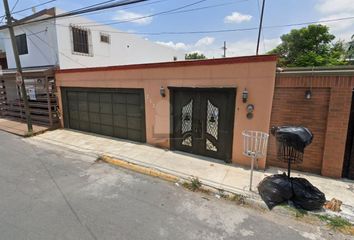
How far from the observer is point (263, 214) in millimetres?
3980

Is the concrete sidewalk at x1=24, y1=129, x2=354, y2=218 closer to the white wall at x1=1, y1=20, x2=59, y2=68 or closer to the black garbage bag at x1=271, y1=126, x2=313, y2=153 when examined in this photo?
the black garbage bag at x1=271, y1=126, x2=313, y2=153

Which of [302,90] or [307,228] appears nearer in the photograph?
[307,228]

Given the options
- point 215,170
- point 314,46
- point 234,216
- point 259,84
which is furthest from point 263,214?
point 314,46

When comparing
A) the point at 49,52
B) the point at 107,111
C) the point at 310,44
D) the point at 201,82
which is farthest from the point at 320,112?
the point at 310,44

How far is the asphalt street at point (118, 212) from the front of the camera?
3363mm

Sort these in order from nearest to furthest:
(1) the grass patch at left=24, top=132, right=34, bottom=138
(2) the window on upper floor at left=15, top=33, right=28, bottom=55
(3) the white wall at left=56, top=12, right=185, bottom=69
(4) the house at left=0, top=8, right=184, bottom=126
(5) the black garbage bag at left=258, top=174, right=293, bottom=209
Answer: (5) the black garbage bag at left=258, top=174, right=293, bottom=209, (1) the grass patch at left=24, top=132, right=34, bottom=138, (4) the house at left=0, top=8, right=184, bottom=126, (3) the white wall at left=56, top=12, right=185, bottom=69, (2) the window on upper floor at left=15, top=33, right=28, bottom=55

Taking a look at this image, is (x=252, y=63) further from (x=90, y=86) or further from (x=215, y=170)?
(x=90, y=86)

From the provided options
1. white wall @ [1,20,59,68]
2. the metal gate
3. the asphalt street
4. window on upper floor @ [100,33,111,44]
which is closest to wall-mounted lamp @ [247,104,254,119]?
the metal gate

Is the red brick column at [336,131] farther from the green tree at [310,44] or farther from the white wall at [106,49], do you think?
the green tree at [310,44]

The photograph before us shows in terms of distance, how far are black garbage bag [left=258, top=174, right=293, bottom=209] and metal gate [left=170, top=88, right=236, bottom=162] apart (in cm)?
202

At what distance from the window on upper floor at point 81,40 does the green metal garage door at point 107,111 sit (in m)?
4.35

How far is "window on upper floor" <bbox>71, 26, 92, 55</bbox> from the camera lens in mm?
12944

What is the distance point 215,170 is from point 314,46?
23.5 m

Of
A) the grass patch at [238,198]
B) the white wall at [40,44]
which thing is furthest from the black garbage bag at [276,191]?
the white wall at [40,44]
